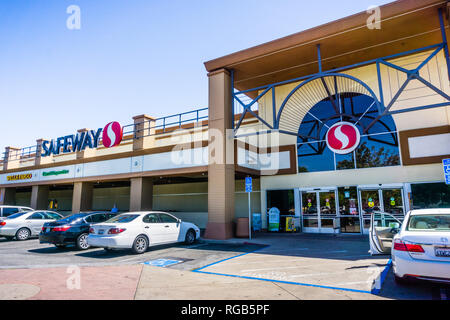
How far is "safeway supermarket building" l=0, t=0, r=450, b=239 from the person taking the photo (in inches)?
538

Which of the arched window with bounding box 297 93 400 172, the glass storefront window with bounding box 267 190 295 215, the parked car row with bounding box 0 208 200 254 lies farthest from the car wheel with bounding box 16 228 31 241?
the arched window with bounding box 297 93 400 172

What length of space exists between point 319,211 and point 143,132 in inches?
455

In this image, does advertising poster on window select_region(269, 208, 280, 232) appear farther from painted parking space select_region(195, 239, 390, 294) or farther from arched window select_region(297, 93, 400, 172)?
painted parking space select_region(195, 239, 390, 294)

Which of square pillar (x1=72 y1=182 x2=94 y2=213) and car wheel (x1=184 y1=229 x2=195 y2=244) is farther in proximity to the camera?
square pillar (x1=72 y1=182 x2=94 y2=213)

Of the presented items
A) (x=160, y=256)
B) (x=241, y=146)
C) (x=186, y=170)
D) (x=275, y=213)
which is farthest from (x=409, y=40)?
(x=160, y=256)

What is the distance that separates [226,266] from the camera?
8133 millimetres

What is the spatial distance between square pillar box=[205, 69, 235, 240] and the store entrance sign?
965cm

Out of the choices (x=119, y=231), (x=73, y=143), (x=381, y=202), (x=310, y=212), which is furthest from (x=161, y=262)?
(x=73, y=143)

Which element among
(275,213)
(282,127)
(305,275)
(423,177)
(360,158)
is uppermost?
(282,127)

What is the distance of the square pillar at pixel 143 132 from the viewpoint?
1794 centimetres

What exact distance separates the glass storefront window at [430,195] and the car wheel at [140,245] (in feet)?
40.9

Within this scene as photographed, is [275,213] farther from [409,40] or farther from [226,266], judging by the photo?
[409,40]

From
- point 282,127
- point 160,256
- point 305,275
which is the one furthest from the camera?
point 282,127
